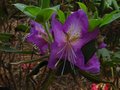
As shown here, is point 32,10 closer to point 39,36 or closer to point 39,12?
point 39,12

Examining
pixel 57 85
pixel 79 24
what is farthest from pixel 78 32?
pixel 57 85

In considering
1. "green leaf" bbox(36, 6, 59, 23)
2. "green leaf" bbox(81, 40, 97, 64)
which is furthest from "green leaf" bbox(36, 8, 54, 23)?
"green leaf" bbox(81, 40, 97, 64)

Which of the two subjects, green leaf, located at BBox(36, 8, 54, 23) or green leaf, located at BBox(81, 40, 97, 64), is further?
green leaf, located at BBox(81, 40, 97, 64)

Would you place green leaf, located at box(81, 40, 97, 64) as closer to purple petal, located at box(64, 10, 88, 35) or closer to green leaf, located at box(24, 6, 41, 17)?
purple petal, located at box(64, 10, 88, 35)

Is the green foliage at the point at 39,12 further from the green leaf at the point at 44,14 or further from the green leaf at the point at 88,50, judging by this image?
the green leaf at the point at 88,50

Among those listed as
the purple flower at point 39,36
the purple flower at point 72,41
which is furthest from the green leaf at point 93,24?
the purple flower at point 39,36

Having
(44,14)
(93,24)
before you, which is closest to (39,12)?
(44,14)
